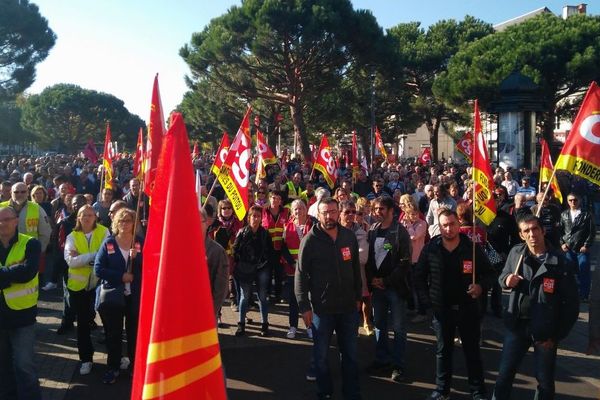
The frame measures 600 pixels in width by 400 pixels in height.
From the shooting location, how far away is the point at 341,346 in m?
4.63

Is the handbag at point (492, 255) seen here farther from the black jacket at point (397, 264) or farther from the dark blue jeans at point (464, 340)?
the dark blue jeans at point (464, 340)

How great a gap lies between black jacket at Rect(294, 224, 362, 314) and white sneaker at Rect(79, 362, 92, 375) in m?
2.33

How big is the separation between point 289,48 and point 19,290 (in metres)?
24.4

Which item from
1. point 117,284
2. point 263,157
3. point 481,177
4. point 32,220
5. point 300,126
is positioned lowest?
point 117,284

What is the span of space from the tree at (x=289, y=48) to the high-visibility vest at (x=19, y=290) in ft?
76.5

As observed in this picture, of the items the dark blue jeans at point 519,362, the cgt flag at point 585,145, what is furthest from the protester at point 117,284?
the cgt flag at point 585,145

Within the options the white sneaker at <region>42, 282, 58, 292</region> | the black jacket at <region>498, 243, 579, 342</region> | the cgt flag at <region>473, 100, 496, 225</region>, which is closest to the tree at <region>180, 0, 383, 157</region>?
the white sneaker at <region>42, 282, 58, 292</region>

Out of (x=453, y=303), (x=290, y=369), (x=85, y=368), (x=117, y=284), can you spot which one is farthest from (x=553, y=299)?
(x=85, y=368)

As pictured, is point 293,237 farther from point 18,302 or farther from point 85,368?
point 18,302

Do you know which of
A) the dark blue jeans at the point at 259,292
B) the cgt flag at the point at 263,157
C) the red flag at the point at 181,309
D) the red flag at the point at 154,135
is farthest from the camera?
the cgt flag at the point at 263,157

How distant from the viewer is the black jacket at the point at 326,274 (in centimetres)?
452

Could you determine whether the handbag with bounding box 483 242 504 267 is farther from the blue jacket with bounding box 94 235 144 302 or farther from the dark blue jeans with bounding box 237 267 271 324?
the blue jacket with bounding box 94 235 144 302

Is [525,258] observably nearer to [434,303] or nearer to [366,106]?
[434,303]

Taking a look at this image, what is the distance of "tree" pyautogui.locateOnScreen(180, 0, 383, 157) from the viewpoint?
26578mm
